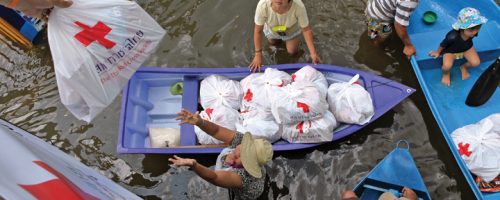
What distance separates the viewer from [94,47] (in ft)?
12.5

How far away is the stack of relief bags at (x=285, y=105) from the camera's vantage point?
416 cm

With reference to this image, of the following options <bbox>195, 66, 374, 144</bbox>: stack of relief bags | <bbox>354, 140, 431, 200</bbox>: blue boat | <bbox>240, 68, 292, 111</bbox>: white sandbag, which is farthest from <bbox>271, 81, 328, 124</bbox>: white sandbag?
<bbox>354, 140, 431, 200</bbox>: blue boat

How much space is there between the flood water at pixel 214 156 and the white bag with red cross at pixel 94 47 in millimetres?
1003

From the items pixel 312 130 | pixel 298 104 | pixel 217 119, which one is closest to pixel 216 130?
pixel 217 119

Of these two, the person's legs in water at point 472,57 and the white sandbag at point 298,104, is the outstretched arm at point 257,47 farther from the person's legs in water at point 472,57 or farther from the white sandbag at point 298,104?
the person's legs in water at point 472,57

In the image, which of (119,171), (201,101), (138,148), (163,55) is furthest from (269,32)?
(119,171)

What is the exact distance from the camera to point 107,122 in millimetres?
5066

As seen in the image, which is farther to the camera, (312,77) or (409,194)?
(312,77)

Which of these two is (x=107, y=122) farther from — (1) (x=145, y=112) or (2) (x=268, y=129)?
(2) (x=268, y=129)

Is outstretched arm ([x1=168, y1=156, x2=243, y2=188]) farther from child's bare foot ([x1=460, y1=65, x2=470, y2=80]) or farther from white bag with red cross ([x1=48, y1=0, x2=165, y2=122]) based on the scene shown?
child's bare foot ([x1=460, y1=65, x2=470, y2=80])

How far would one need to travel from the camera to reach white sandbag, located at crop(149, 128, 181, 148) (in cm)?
433

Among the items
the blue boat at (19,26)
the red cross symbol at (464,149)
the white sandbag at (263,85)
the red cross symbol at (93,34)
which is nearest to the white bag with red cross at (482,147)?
the red cross symbol at (464,149)

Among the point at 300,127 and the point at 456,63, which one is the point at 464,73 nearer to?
the point at 456,63

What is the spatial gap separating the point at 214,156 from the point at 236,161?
2.92 ft
